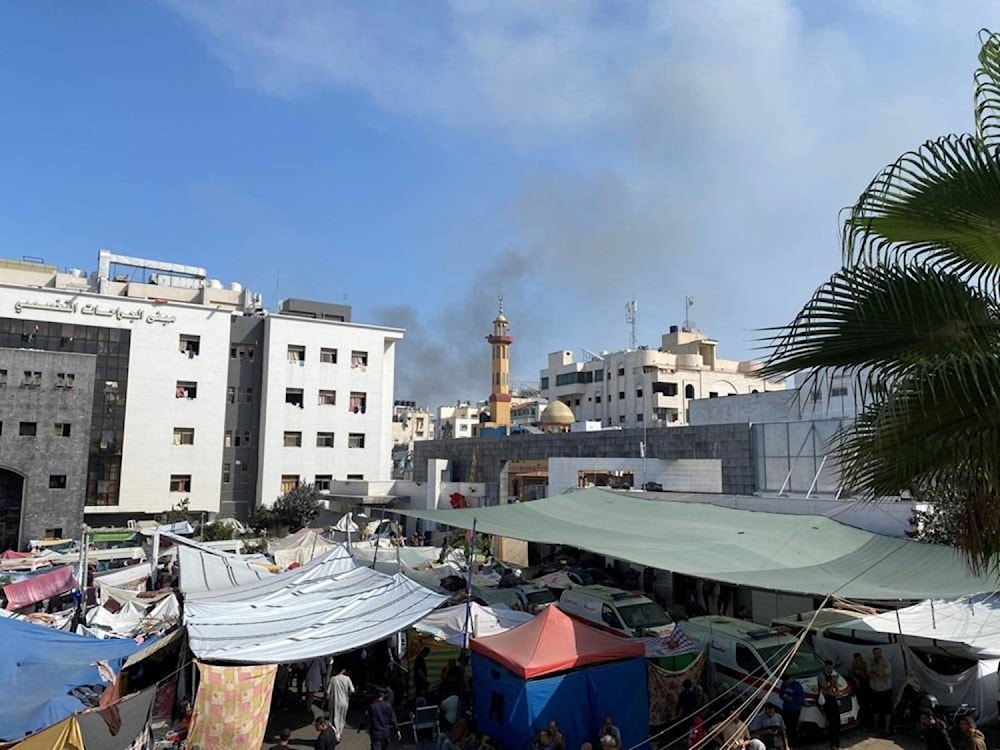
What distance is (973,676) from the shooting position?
1071 cm

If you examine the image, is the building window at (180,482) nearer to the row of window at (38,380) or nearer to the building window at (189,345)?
the building window at (189,345)

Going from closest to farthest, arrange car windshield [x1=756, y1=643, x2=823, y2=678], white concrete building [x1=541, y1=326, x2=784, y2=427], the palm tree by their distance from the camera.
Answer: the palm tree
car windshield [x1=756, y1=643, x2=823, y2=678]
white concrete building [x1=541, y1=326, x2=784, y2=427]

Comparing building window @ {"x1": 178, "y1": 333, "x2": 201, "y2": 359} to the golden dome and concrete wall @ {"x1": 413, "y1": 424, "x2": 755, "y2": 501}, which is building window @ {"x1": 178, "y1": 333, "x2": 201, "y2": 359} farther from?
the golden dome

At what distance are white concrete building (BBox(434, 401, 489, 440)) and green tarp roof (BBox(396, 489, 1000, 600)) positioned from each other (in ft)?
241

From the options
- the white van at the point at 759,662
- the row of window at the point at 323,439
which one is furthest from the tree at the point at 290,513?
the white van at the point at 759,662

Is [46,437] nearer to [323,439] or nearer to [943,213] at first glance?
[323,439]

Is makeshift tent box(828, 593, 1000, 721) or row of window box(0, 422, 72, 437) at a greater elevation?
row of window box(0, 422, 72, 437)

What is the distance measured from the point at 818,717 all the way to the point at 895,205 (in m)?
9.28

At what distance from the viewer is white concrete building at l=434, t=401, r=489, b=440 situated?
300ft

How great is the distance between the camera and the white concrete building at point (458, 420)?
300 feet

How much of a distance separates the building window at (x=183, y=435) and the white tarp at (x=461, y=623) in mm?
32276

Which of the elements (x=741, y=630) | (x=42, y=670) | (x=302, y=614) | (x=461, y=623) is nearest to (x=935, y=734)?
(x=741, y=630)

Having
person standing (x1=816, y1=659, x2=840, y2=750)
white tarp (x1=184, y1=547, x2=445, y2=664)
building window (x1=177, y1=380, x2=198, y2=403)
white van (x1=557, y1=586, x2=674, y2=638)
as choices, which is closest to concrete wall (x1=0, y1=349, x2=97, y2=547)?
building window (x1=177, y1=380, x2=198, y2=403)

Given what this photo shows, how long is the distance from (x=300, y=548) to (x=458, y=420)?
68319 mm
